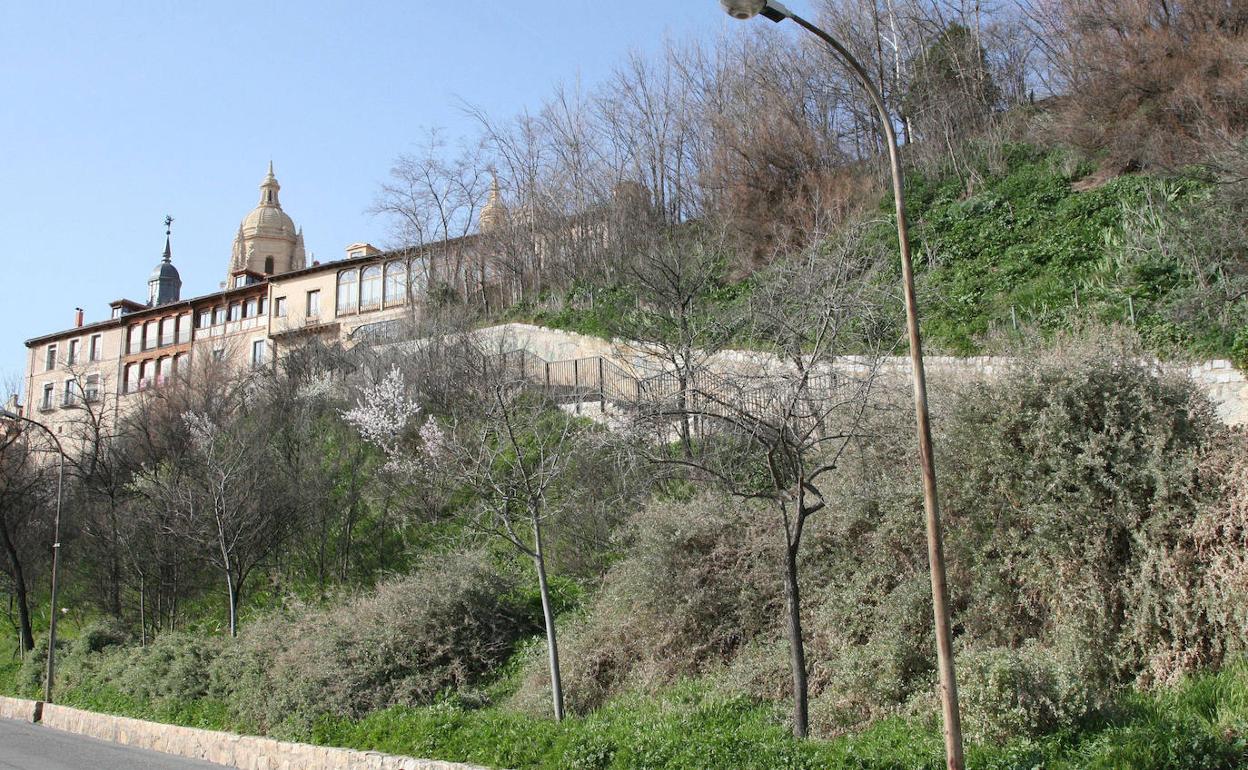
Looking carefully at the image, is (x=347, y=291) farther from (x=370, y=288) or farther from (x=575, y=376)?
(x=575, y=376)

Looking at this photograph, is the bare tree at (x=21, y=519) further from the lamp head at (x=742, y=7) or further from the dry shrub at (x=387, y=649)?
the lamp head at (x=742, y=7)

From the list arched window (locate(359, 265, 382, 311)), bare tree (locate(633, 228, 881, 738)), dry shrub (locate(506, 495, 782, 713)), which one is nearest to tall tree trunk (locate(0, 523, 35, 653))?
dry shrub (locate(506, 495, 782, 713))

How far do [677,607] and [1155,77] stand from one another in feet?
65.2

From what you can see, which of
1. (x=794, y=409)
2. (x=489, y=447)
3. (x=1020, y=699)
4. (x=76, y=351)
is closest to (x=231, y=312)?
(x=76, y=351)

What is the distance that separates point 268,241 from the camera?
77438mm

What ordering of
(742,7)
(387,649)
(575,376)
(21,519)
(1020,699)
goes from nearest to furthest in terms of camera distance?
1. (742,7)
2. (1020,699)
3. (387,649)
4. (575,376)
5. (21,519)

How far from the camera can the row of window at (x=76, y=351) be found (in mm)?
59119

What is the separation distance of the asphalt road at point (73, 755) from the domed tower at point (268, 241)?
61967 millimetres

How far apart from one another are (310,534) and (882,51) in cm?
2427

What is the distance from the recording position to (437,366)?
92.5ft

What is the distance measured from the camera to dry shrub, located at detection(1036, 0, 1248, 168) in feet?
72.5

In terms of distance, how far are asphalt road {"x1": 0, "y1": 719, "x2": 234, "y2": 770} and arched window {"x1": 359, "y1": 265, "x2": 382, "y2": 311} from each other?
29.7 meters

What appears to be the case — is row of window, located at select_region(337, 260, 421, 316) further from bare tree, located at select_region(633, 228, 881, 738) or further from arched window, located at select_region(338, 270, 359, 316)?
bare tree, located at select_region(633, 228, 881, 738)

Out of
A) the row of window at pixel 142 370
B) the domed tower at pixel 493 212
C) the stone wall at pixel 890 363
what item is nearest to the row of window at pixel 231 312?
the row of window at pixel 142 370
